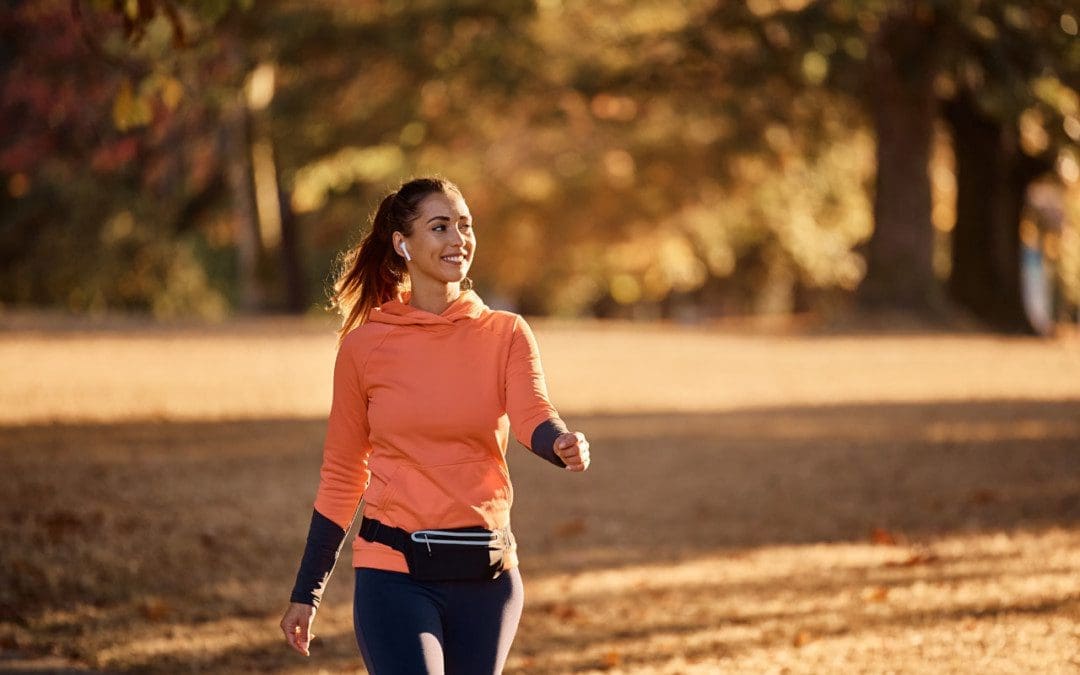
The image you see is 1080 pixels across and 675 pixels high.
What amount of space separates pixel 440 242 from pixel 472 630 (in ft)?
3.31

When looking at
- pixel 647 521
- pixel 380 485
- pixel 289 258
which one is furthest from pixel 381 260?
pixel 289 258

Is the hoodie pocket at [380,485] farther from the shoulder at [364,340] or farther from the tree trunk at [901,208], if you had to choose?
the tree trunk at [901,208]

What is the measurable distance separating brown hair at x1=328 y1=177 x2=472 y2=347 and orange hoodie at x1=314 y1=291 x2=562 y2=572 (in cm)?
18

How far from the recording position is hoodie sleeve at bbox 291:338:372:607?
151 inches

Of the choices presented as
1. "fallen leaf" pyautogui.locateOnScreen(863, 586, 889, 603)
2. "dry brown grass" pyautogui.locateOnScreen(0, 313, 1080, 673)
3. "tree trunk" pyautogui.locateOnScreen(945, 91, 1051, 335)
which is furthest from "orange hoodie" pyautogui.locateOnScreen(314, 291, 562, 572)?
"tree trunk" pyautogui.locateOnScreen(945, 91, 1051, 335)

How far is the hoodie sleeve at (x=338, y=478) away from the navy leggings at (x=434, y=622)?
0.46 ft

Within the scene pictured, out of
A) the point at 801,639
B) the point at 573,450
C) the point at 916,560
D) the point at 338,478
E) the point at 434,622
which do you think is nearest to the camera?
the point at 573,450

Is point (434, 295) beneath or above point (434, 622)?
above

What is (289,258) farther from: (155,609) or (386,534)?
(386,534)

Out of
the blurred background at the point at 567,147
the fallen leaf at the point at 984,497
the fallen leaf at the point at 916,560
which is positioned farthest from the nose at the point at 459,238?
the blurred background at the point at 567,147

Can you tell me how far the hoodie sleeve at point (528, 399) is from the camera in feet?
12.0

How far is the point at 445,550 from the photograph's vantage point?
370 centimetres

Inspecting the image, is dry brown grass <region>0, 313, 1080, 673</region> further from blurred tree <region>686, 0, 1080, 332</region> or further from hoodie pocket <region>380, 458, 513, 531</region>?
blurred tree <region>686, 0, 1080, 332</region>

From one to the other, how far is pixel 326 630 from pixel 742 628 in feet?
6.71
